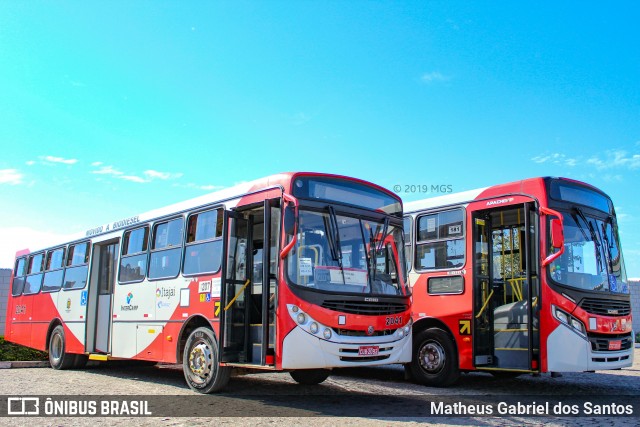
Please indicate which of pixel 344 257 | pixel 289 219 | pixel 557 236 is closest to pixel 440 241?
pixel 557 236

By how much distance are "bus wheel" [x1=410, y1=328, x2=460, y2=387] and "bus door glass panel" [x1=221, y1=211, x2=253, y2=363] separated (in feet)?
11.5

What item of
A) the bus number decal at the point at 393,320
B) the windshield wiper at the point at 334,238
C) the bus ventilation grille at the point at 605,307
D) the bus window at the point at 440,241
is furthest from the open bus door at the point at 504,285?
the windshield wiper at the point at 334,238

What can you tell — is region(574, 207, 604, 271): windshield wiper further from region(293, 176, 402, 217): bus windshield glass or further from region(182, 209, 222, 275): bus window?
region(182, 209, 222, 275): bus window

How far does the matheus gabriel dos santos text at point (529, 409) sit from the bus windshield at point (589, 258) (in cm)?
175

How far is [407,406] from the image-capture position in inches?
337

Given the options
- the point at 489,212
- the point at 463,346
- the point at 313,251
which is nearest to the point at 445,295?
the point at 463,346

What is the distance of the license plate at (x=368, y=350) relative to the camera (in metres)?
8.25

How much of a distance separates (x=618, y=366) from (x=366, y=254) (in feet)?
14.2

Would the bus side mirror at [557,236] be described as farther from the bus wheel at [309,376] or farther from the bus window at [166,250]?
the bus window at [166,250]

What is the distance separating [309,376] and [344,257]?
3002 millimetres

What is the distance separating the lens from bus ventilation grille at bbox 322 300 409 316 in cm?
816

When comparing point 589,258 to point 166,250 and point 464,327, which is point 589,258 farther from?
point 166,250

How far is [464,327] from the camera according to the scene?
10461mm

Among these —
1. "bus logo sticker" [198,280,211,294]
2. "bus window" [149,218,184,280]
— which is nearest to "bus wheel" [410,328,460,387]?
"bus logo sticker" [198,280,211,294]
